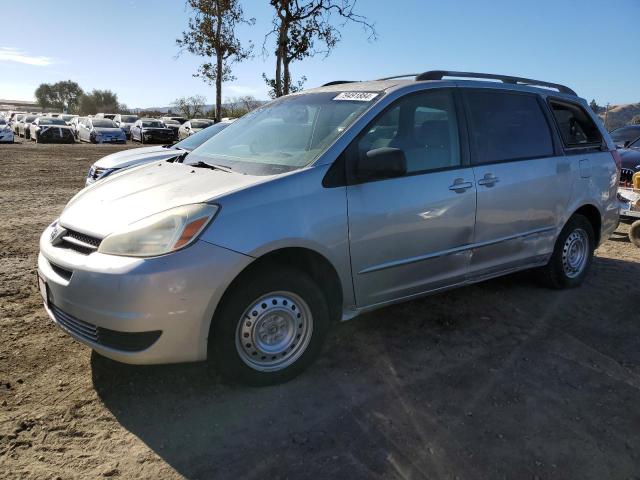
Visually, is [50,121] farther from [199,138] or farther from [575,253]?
[575,253]

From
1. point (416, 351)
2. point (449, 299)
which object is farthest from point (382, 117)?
point (449, 299)

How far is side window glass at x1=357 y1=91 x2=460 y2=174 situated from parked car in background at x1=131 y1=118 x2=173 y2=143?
95.6 feet

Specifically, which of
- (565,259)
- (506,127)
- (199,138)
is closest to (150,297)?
(506,127)

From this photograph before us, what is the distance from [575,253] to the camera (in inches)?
194

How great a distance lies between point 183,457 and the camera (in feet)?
7.91

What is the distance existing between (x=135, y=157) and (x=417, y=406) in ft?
20.8

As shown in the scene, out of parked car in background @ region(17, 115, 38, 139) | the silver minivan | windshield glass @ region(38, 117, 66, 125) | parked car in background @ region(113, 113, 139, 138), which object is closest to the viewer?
the silver minivan

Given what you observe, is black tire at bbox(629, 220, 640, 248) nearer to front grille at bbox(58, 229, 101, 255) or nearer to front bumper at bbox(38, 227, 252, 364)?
front bumper at bbox(38, 227, 252, 364)

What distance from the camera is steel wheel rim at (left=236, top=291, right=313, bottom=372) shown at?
9.52 ft

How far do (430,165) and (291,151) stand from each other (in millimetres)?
991

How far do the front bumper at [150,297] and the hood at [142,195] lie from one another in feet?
0.83

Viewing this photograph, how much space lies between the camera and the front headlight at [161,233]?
8.57ft

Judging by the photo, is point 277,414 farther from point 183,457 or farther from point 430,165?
point 430,165

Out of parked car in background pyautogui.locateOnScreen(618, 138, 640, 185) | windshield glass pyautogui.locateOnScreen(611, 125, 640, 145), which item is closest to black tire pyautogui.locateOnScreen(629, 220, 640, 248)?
parked car in background pyautogui.locateOnScreen(618, 138, 640, 185)
